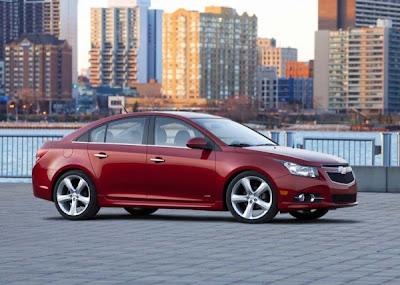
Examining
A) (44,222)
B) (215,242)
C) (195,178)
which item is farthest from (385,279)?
(44,222)

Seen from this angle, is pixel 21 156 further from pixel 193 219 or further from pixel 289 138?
pixel 193 219

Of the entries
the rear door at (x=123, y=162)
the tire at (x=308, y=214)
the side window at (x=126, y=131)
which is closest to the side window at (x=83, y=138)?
the rear door at (x=123, y=162)

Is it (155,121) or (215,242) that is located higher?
(155,121)

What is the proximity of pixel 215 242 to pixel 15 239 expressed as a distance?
2284mm

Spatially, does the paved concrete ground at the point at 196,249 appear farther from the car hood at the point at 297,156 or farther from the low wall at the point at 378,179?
the low wall at the point at 378,179

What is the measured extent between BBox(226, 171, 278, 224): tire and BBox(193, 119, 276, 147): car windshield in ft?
1.90

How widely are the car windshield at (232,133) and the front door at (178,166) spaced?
0.76ft

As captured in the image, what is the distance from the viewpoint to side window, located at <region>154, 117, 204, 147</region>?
49.5 feet

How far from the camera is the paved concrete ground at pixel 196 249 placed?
9.57 m

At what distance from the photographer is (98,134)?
15641 mm

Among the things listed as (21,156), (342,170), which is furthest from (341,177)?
(21,156)

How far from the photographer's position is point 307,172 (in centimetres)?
1451

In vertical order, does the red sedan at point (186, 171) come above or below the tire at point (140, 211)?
above

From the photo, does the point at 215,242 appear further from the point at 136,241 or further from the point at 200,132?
the point at 200,132
